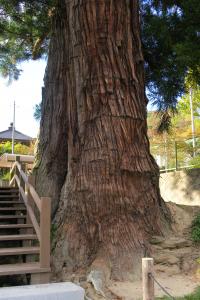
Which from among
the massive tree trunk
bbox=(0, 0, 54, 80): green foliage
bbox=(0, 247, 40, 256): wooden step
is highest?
bbox=(0, 0, 54, 80): green foliage

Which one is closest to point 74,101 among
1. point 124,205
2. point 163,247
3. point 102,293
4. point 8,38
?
point 124,205

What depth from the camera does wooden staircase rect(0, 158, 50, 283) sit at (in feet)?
19.4

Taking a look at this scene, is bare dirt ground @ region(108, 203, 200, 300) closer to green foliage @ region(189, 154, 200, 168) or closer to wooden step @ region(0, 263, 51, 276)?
wooden step @ region(0, 263, 51, 276)

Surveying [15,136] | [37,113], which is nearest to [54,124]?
[37,113]

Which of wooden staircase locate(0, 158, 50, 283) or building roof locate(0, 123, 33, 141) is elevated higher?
building roof locate(0, 123, 33, 141)

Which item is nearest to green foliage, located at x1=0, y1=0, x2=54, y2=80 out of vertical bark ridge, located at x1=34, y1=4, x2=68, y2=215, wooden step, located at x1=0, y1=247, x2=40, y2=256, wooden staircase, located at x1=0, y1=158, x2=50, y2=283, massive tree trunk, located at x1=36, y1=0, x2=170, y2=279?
vertical bark ridge, located at x1=34, y1=4, x2=68, y2=215

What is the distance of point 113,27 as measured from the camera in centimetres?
684

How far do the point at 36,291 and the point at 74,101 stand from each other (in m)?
3.67

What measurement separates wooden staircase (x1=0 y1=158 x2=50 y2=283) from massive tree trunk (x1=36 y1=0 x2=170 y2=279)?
448 millimetres

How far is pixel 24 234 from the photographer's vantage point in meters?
7.28

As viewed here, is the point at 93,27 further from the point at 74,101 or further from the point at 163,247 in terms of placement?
the point at 163,247

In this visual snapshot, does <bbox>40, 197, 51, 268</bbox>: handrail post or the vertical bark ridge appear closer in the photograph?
<bbox>40, 197, 51, 268</bbox>: handrail post

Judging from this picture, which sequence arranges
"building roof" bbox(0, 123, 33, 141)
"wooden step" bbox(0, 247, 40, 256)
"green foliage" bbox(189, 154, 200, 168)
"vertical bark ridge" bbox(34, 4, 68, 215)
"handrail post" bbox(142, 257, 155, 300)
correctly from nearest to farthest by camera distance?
"handrail post" bbox(142, 257, 155, 300) → "wooden step" bbox(0, 247, 40, 256) → "vertical bark ridge" bbox(34, 4, 68, 215) → "green foliage" bbox(189, 154, 200, 168) → "building roof" bbox(0, 123, 33, 141)

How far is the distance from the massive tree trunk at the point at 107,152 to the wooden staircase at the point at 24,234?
0.45 metres
